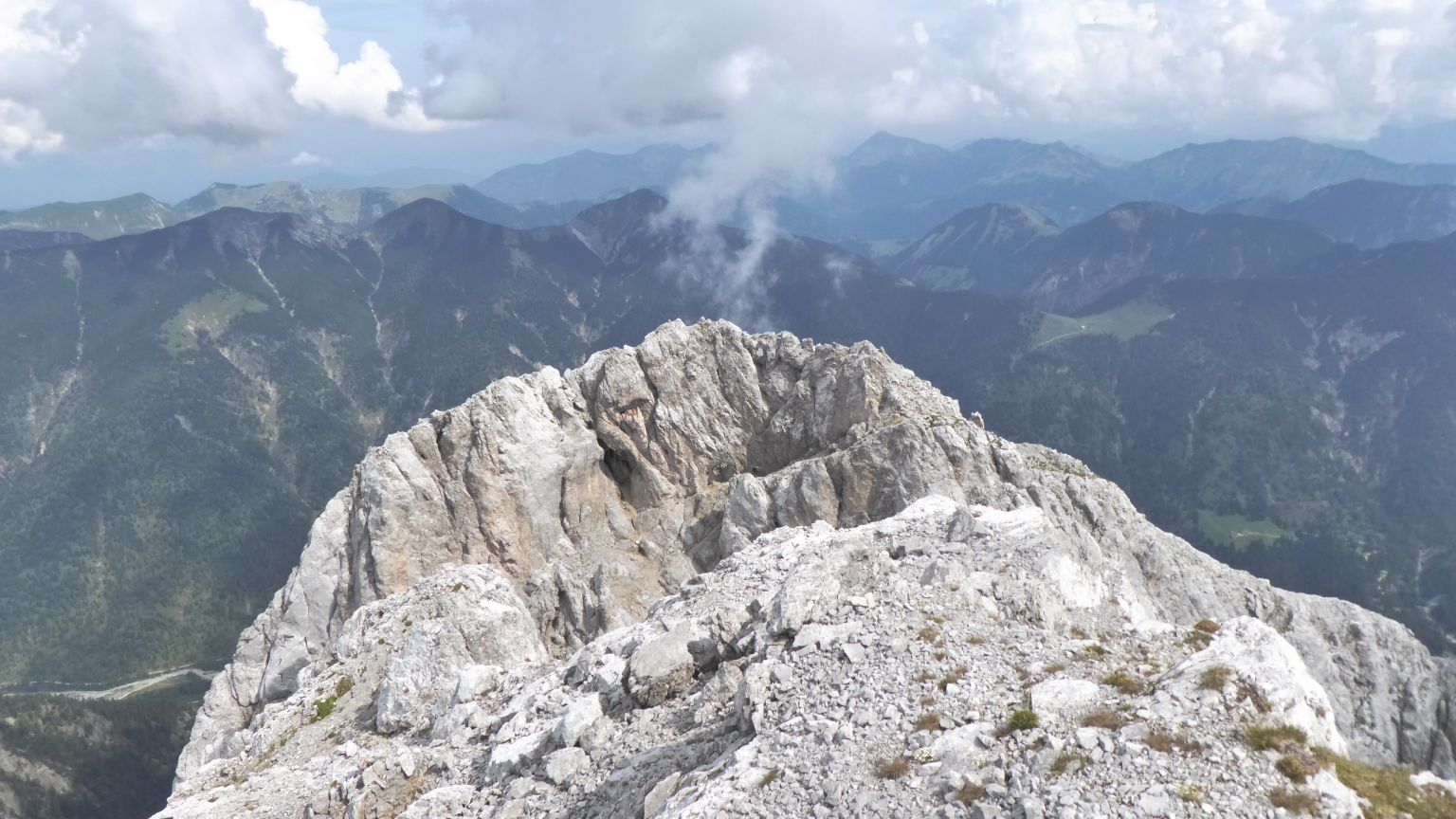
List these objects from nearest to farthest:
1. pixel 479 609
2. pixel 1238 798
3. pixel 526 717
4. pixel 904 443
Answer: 1. pixel 1238 798
2. pixel 526 717
3. pixel 479 609
4. pixel 904 443

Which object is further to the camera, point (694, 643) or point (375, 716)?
point (375, 716)

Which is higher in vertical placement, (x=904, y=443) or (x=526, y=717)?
(x=904, y=443)

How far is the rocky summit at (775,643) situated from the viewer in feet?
61.5

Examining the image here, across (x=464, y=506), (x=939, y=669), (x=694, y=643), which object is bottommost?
(x=939, y=669)

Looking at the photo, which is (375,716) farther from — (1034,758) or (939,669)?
(1034,758)

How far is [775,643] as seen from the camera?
85.4 ft

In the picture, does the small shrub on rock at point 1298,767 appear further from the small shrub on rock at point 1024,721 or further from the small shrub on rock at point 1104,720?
the small shrub on rock at point 1024,721

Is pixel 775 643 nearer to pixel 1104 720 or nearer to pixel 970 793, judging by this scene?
pixel 970 793

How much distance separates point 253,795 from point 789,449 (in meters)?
55.5

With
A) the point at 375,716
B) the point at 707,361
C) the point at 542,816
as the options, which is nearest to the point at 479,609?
the point at 375,716

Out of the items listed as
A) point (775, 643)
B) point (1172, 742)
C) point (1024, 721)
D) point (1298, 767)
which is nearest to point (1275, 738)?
point (1298, 767)

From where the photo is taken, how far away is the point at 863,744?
796 inches

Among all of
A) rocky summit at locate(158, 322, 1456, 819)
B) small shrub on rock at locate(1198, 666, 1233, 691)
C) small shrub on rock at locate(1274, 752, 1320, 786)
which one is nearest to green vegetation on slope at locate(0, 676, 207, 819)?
rocky summit at locate(158, 322, 1456, 819)

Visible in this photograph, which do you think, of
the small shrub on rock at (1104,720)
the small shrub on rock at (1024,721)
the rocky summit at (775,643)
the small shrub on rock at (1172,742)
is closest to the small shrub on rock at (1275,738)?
the rocky summit at (775,643)
